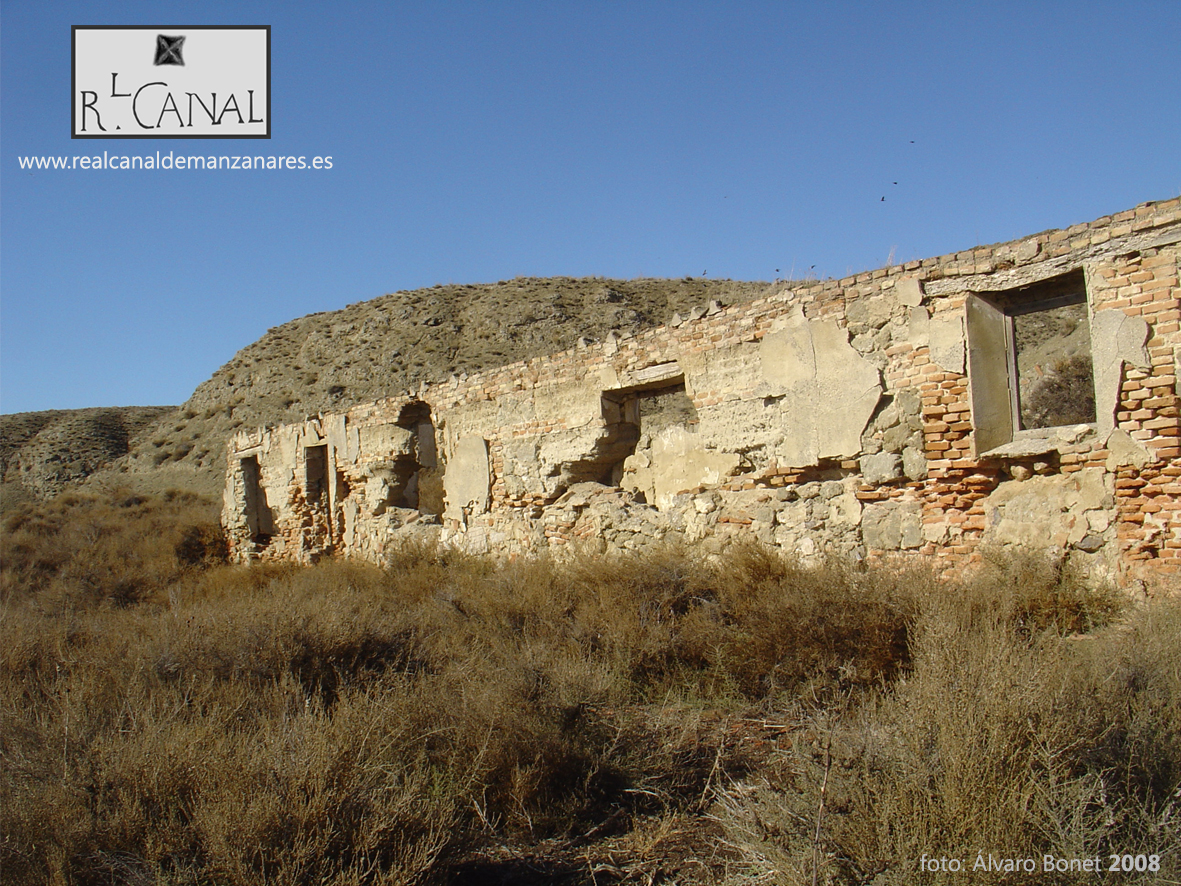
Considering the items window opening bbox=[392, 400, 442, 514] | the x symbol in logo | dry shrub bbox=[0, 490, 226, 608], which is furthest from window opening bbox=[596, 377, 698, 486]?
dry shrub bbox=[0, 490, 226, 608]

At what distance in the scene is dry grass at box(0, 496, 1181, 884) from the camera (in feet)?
8.16

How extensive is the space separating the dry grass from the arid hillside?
25013 millimetres

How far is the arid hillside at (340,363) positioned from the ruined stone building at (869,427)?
Result: 21205 mm

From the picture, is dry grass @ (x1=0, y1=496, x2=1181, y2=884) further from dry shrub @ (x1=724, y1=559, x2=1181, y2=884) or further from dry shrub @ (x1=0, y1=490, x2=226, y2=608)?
dry shrub @ (x1=0, y1=490, x2=226, y2=608)

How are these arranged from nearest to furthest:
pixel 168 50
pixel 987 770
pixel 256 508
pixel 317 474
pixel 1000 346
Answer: pixel 987 770 → pixel 1000 346 → pixel 168 50 → pixel 317 474 → pixel 256 508

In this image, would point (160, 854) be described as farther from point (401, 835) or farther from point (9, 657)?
point (9, 657)

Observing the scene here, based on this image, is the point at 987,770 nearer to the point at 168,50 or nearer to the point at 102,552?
the point at 168,50

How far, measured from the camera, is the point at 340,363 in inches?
1385

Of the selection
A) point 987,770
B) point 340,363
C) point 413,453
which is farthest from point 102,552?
point 340,363

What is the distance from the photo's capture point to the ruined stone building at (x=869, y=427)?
4.93 m

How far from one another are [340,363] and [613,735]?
3392 centimetres

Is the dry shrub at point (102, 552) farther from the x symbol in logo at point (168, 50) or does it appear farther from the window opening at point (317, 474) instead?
the x symbol in logo at point (168, 50)

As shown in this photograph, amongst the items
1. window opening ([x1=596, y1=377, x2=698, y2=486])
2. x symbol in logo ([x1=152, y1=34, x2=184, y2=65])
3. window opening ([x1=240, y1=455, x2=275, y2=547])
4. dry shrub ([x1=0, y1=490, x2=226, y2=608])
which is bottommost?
dry shrub ([x1=0, y1=490, x2=226, y2=608])

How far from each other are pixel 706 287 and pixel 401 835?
111 ft
